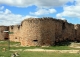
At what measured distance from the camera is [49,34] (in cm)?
3525

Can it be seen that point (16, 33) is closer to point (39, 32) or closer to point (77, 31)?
point (39, 32)

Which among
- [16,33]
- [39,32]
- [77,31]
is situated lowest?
[16,33]

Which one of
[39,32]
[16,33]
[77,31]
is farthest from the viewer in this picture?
[77,31]

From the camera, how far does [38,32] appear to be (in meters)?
34.6

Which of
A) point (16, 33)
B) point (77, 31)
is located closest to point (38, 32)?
point (16, 33)

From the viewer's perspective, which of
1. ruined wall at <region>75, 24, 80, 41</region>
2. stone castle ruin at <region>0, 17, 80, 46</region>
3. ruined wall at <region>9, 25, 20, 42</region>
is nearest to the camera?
stone castle ruin at <region>0, 17, 80, 46</region>

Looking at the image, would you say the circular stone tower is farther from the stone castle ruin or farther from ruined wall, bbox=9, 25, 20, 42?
ruined wall, bbox=9, 25, 20, 42

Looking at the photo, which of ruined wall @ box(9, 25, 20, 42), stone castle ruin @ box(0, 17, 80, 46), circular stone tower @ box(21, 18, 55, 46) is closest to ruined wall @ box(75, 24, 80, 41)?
stone castle ruin @ box(0, 17, 80, 46)

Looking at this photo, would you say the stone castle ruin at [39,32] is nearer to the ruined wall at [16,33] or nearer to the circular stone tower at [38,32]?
the circular stone tower at [38,32]

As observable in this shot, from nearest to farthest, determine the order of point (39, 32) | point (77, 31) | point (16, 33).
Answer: point (39, 32)
point (16, 33)
point (77, 31)

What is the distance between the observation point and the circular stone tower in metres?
34.6

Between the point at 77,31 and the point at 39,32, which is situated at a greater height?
the point at 39,32

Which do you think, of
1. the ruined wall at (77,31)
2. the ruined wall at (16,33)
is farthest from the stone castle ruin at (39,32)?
the ruined wall at (77,31)

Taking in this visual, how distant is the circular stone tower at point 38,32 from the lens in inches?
1362
